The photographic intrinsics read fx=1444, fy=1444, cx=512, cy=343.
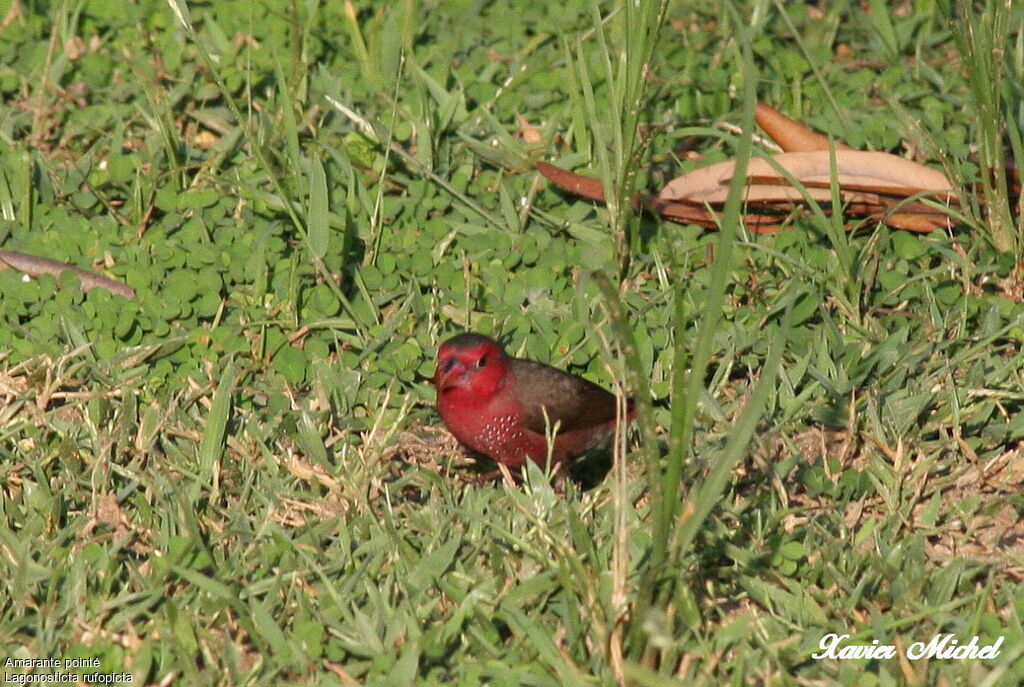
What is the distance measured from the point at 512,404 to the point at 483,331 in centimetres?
58

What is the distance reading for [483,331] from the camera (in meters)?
5.32

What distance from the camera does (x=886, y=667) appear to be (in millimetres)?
3904

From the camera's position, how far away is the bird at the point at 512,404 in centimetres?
475

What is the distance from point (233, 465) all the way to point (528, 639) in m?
1.24

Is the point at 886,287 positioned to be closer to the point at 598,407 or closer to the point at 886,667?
the point at 598,407

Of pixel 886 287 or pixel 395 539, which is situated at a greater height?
pixel 886 287

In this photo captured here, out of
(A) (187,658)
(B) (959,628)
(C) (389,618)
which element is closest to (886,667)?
(B) (959,628)
